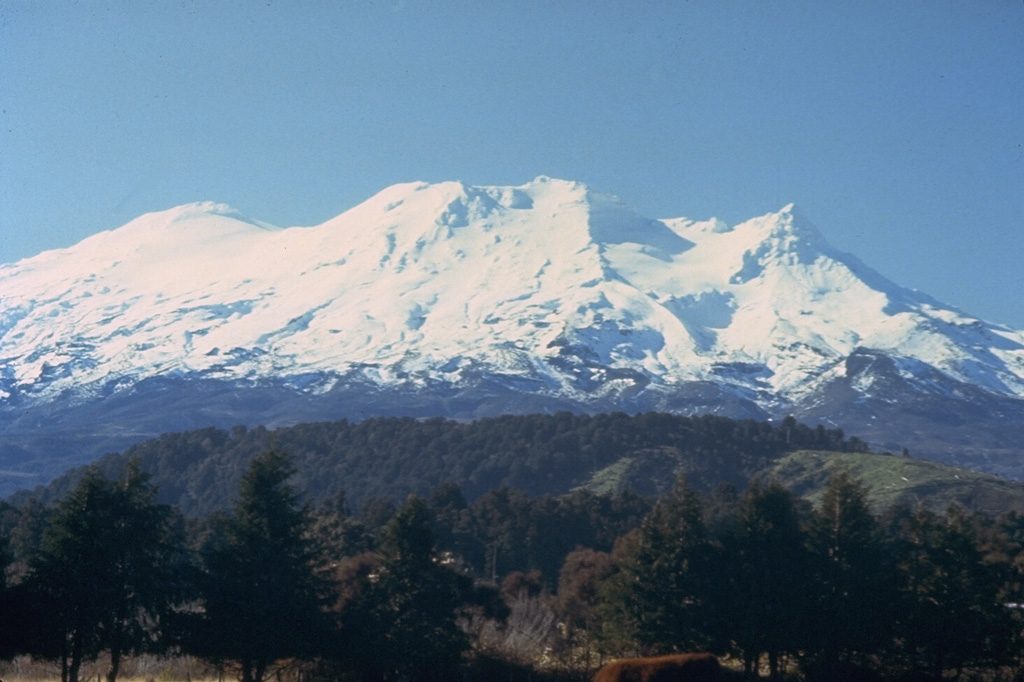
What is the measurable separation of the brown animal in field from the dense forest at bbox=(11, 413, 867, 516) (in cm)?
8120

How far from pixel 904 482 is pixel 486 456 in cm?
4595

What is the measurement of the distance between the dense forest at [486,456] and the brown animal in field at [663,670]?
266ft

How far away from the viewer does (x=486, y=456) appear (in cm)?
13450

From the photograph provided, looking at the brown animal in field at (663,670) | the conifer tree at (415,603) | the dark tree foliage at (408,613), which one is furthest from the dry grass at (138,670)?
the brown animal in field at (663,670)

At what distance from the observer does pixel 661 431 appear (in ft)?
428

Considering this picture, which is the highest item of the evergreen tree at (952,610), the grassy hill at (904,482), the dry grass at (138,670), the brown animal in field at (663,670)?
the grassy hill at (904,482)

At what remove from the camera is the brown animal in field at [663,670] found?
31.5 metres

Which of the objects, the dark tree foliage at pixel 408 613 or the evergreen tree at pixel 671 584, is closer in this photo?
the dark tree foliage at pixel 408 613

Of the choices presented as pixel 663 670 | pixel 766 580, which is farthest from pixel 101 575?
pixel 766 580

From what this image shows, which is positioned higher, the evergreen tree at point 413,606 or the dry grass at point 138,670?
the evergreen tree at point 413,606

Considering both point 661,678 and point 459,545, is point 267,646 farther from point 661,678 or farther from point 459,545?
point 459,545

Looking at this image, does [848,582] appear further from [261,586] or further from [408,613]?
[261,586]

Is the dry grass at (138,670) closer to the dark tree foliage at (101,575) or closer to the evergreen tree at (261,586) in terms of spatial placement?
the evergreen tree at (261,586)

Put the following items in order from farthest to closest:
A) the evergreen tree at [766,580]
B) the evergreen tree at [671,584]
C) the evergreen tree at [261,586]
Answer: the evergreen tree at [766,580], the evergreen tree at [671,584], the evergreen tree at [261,586]
